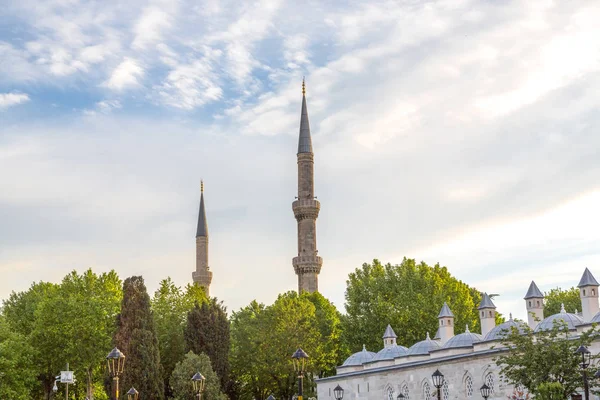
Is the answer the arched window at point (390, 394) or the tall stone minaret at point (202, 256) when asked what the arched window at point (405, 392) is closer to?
the arched window at point (390, 394)

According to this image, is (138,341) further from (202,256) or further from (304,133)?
(202,256)

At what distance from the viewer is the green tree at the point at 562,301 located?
63938 mm

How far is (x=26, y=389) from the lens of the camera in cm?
4700

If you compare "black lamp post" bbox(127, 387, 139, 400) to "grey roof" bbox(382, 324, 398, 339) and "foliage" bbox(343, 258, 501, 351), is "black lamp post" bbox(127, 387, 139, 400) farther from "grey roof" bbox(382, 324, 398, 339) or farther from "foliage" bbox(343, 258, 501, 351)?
"foliage" bbox(343, 258, 501, 351)

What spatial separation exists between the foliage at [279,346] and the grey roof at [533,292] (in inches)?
635

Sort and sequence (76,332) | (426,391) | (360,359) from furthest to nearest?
1. (76,332)
2. (360,359)
3. (426,391)

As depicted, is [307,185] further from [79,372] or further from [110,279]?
[79,372]

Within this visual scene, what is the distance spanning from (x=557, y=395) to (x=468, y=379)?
11714 millimetres

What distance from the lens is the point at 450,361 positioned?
3925 cm

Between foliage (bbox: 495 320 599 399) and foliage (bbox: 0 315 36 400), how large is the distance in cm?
2838

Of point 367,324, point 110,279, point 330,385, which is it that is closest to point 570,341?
point 330,385

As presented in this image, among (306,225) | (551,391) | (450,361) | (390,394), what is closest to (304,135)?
(306,225)

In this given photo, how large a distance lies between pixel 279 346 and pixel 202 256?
30.2 metres

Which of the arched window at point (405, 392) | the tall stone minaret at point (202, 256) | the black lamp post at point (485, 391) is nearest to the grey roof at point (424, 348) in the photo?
the arched window at point (405, 392)
